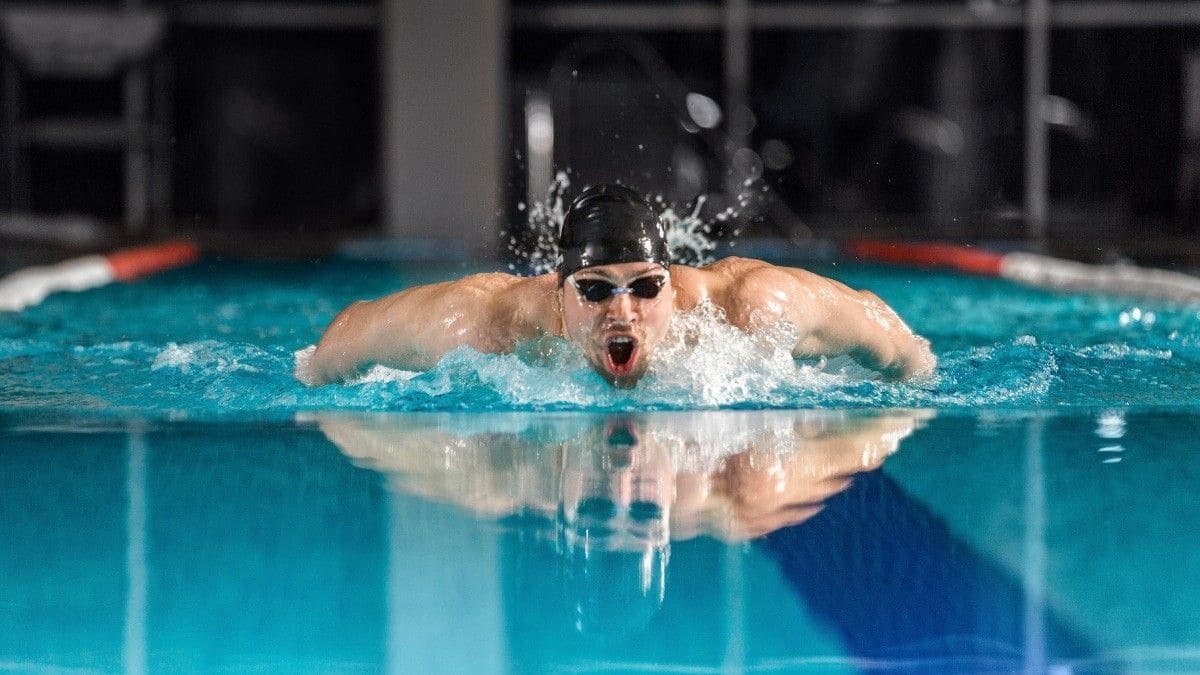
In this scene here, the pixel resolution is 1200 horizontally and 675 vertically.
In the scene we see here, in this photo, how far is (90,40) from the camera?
420 inches

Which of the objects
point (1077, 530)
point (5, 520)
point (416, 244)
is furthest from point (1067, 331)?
point (416, 244)

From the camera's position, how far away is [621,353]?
3.18 meters

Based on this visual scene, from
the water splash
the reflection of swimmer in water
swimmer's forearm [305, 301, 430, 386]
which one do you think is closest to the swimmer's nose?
the reflection of swimmer in water

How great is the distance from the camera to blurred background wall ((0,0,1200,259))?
12.1 metres

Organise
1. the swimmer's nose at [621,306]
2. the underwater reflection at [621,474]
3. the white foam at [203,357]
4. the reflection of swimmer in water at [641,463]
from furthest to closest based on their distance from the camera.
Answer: the white foam at [203,357]
the swimmer's nose at [621,306]
the reflection of swimmer in water at [641,463]
the underwater reflection at [621,474]

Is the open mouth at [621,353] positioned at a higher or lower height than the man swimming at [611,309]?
lower

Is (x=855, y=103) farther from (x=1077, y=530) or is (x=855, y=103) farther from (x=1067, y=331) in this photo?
(x=1077, y=530)

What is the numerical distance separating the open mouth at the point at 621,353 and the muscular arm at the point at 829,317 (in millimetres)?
339

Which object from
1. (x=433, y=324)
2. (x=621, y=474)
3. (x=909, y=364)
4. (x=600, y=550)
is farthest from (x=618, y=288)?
(x=600, y=550)

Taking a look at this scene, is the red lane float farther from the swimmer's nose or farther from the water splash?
the swimmer's nose

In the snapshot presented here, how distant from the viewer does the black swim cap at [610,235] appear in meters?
3.17

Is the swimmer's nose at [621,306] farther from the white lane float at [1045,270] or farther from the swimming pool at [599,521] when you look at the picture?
the white lane float at [1045,270]

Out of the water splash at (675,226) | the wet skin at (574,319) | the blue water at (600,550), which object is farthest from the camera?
the water splash at (675,226)

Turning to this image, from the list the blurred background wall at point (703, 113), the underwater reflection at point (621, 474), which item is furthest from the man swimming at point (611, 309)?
the blurred background wall at point (703, 113)
